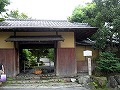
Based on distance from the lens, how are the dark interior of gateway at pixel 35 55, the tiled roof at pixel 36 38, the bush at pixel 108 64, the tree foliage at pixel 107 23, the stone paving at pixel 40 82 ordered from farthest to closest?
the dark interior of gateway at pixel 35 55 < the tree foliage at pixel 107 23 < the bush at pixel 108 64 < the tiled roof at pixel 36 38 < the stone paving at pixel 40 82

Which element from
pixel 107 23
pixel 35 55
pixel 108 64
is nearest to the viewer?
pixel 108 64

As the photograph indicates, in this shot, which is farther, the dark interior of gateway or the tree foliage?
the dark interior of gateway

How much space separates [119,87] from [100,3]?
7.51 m

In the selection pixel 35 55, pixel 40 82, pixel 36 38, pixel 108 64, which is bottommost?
pixel 35 55

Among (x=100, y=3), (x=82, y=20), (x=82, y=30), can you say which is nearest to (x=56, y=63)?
(x=82, y=30)

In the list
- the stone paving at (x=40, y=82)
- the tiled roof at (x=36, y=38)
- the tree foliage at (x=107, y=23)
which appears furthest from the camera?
the tree foliage at (x=107, y=23)

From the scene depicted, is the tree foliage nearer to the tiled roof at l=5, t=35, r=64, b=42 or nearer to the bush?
the bush

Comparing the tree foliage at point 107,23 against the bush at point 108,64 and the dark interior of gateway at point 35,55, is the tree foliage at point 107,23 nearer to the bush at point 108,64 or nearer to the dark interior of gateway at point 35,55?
the bush at point 108,64

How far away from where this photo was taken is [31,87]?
41.5 ft

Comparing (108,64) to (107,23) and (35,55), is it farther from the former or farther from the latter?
(35,55)

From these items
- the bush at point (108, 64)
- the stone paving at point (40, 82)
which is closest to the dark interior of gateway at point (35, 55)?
the stone paving at point (40, 82)

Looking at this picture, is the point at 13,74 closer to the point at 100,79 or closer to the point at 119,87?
the point at 100,79

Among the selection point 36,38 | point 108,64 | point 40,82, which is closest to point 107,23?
point 108,64

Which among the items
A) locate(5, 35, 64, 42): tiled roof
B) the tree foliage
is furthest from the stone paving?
the tree foliage
